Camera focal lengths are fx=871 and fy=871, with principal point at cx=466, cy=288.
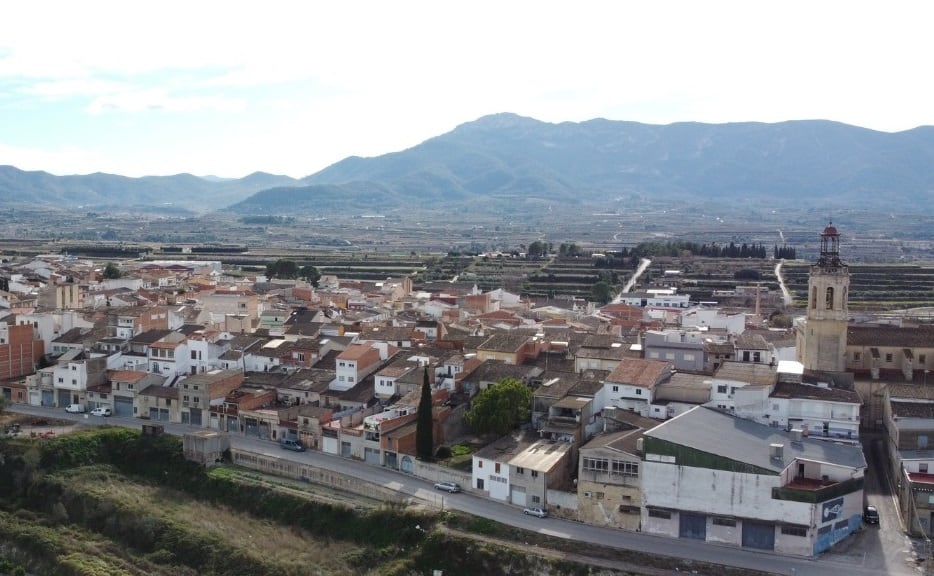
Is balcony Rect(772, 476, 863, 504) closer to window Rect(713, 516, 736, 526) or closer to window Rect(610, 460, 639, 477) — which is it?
window Rect(713, 516, 736, 526)

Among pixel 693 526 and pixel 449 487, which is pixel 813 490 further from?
pixel 449 487

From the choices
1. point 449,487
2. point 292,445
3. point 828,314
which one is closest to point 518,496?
point 449,487

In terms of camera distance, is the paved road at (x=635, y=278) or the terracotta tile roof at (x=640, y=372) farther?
the paved road at (x=635, y=278)

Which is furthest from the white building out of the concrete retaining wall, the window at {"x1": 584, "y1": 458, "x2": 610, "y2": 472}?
the concrete retaining wall

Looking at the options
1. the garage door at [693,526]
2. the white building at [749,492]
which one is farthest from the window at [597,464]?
the garage door at [693,526]

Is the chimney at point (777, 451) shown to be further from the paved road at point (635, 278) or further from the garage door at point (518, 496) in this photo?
the paved road at point (635, 278)

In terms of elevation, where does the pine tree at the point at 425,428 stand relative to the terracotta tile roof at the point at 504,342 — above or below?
below
